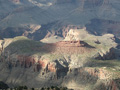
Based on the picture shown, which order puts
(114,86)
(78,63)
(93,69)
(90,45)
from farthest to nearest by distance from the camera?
(90,45) < (78,63) < (93,69) < (114,86)

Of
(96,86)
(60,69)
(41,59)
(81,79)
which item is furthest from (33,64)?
(96,86)

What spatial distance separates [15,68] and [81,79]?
114 feet

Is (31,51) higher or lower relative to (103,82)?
higher

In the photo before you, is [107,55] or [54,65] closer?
[54,65]

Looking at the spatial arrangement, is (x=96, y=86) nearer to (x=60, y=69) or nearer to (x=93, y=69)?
(x=93, y=69)

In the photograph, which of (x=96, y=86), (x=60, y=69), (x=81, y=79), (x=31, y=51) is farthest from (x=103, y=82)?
A: (x=31, y=51)

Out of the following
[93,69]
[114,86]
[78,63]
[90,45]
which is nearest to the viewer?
[114,86]

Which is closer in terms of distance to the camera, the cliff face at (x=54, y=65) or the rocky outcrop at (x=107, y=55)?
the cliff face at (x=54, y=65)

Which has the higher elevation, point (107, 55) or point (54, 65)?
point (107, 55)

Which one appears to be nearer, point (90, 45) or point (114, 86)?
point (114, 86)

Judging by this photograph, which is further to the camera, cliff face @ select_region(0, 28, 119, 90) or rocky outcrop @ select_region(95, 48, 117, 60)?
rocky outcrop @ select_region(95, 48, 117, 60)

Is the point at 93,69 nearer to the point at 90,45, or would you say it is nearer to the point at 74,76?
the point at 74,76

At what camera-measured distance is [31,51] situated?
17300 cm

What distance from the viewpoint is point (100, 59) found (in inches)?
6629
